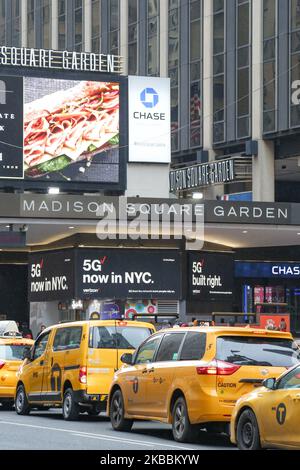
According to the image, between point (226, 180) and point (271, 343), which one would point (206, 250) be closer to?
point (226, 180)

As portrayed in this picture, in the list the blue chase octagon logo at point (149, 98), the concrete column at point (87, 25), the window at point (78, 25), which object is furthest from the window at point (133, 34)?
the blue chase octagon logo at point (149, 98)

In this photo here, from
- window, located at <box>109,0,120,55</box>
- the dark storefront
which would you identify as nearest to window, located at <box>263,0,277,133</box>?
the dark storefront

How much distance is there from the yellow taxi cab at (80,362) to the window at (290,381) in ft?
25.0

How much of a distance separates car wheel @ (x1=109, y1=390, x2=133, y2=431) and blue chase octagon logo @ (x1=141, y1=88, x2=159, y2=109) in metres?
30.1

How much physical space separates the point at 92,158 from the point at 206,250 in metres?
5.93

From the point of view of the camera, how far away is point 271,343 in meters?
19.4

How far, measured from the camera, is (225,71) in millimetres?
62906

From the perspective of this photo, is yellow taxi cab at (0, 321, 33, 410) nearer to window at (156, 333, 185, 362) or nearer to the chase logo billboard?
window at (156, 333, 185, 362)

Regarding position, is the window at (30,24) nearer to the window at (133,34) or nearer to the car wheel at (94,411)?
the window at (133,34)

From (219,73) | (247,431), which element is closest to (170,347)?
(247,431)

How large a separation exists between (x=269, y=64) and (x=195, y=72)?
6.83 metres

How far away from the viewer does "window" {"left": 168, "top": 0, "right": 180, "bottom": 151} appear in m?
66.4
